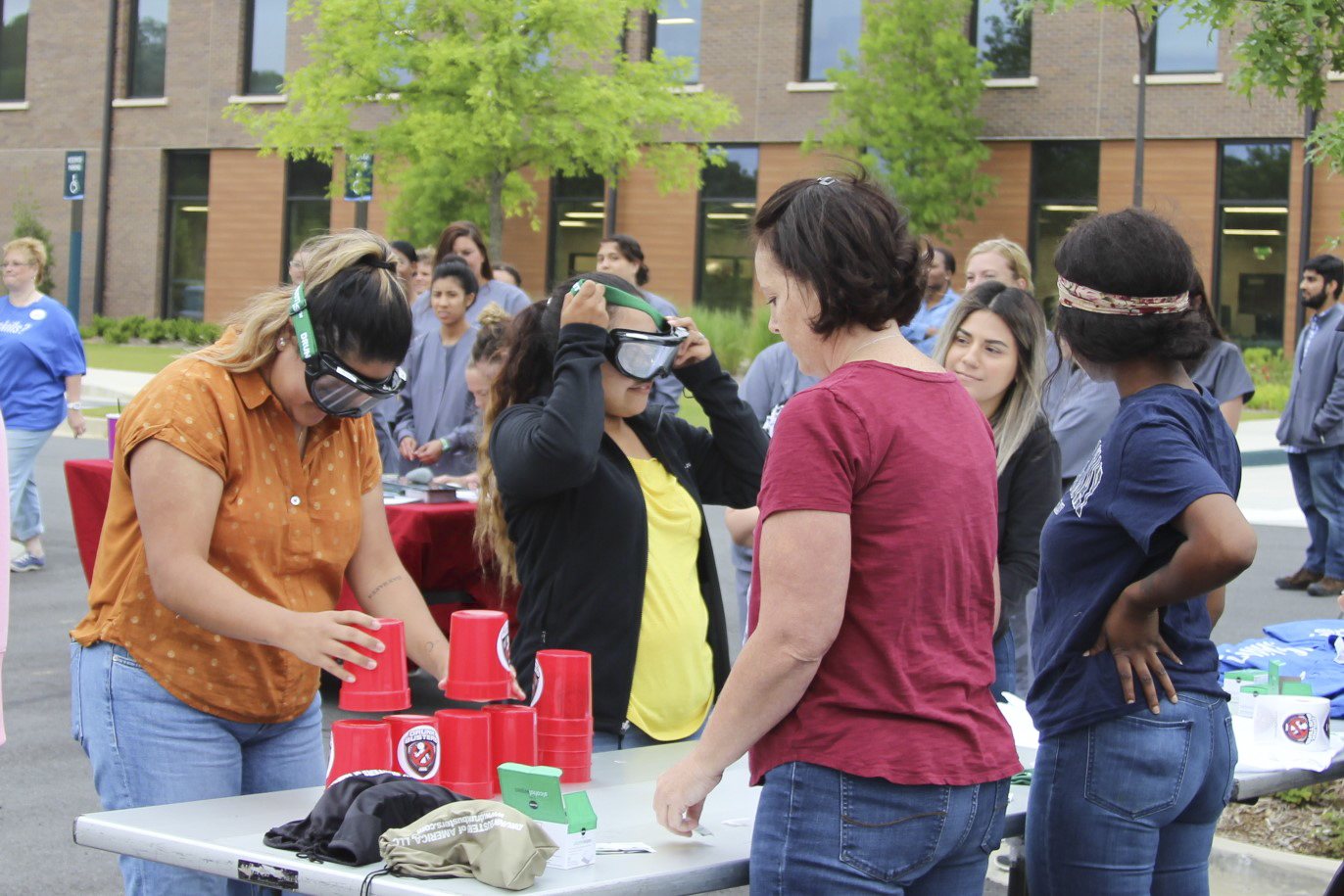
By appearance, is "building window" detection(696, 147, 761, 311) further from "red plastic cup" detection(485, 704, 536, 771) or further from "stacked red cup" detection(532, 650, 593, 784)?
"red plastic cup" detection(485, 704, 536, 771)

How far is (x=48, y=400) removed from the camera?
32.5 ft

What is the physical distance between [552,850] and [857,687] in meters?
0.62

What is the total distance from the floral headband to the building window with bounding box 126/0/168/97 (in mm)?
37350

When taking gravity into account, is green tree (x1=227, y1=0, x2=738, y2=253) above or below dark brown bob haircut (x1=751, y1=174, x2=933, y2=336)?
above

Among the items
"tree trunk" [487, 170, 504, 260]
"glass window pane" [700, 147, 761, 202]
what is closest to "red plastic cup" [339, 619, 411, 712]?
"tree trunk" [487, 170, 504, 260]

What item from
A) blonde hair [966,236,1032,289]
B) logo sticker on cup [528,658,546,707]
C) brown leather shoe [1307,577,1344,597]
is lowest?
brown leather shoe [1307,577,1344,597]

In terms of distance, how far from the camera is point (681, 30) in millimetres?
31906

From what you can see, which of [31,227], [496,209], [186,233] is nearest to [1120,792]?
[496,209]

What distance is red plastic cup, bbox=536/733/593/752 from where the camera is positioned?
322 centimetres

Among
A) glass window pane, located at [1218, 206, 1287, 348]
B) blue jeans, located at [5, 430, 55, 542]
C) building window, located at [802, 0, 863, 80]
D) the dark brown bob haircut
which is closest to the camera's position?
the dark brown bob haircut

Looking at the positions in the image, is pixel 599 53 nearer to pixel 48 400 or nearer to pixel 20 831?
pixel 48 400

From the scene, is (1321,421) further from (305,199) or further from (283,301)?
(305,199)

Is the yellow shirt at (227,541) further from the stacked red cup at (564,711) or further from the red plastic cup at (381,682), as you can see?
the stacked red cup at (564,711)

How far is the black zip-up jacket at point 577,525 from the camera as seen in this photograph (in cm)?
341
